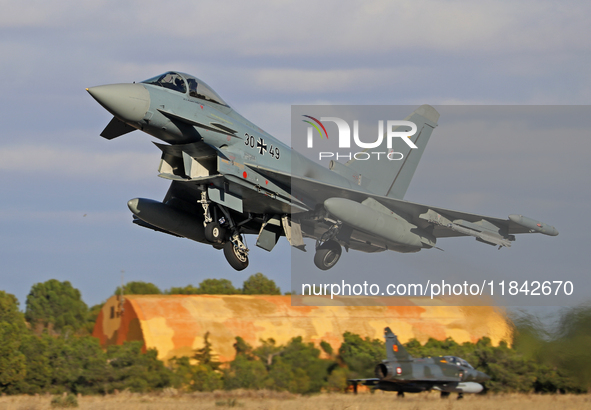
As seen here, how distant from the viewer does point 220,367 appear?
32.9 m

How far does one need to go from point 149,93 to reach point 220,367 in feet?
66.4

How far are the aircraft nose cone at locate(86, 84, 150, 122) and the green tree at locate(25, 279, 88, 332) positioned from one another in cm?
6547

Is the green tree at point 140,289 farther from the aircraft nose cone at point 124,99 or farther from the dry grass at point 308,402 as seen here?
the aircraft nose cone at point 124,99

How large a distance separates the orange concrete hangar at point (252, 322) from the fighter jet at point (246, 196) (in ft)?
40.7

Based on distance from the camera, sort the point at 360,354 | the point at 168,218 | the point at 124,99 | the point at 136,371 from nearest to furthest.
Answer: the point at 124,99
the point at 168,218
the point at 360,354
the point at 136,371

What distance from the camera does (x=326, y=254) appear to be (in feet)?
64.1

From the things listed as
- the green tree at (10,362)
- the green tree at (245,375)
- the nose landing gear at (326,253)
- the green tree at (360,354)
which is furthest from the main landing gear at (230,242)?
the green tree at (10,362)

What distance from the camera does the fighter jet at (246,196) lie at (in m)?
16.0

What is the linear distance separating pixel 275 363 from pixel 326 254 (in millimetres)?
14131

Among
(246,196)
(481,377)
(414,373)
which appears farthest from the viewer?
(481,377)

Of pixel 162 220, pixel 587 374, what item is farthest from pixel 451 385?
pixel 162 220

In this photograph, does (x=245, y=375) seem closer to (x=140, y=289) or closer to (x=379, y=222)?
(x=379, y=222)

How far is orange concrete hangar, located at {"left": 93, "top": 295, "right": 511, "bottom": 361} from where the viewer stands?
108ft

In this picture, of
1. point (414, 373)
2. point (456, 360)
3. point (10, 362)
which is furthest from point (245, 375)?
point (10, 362)
